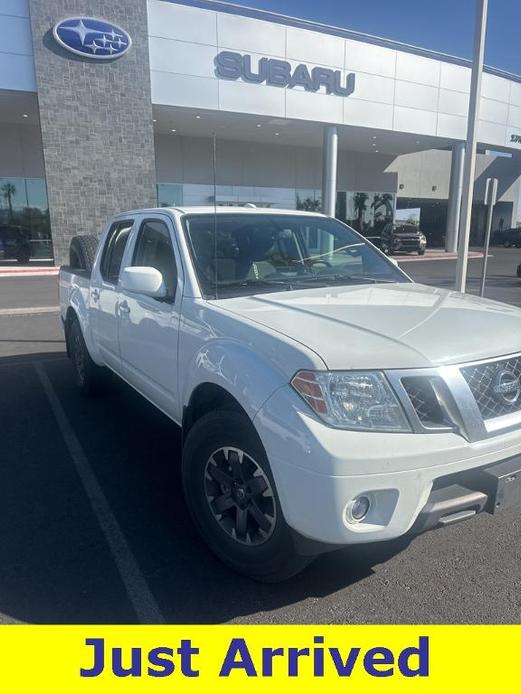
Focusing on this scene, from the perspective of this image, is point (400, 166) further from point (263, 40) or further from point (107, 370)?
point (107, 370)

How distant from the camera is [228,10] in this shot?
19484 mm

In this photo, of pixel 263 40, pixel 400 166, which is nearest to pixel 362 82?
pixel 263 40

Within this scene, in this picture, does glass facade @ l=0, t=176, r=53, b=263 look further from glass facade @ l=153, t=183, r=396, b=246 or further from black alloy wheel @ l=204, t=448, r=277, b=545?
black alloy wheel @ l=204, t=448, r=277, b=545

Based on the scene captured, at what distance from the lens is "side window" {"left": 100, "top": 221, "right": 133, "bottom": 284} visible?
450 centimetres

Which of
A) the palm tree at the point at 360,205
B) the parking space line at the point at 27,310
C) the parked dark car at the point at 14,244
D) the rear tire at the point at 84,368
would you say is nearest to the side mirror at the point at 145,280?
the rear tire at the point at 84,368

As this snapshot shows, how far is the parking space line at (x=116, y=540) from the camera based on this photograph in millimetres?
2508

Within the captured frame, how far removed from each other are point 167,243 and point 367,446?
2.21m

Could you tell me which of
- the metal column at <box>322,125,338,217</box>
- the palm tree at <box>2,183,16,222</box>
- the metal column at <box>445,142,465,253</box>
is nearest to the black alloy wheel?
the metal column at <box>322,125,338,217</box>

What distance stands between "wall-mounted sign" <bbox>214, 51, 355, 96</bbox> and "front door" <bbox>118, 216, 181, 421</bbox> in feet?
61.8

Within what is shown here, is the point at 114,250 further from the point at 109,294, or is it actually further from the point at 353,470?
the point at 353,470

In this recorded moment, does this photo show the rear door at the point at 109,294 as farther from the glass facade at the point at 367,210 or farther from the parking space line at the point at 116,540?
the glass facade at the point at 367,210

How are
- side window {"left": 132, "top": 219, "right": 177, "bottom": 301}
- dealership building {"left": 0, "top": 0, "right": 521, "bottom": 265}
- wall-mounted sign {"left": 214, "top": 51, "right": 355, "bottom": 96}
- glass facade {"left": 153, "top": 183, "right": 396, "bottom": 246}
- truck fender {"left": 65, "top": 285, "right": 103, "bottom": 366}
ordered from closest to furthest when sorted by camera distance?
side window {"left": 132, "top": 219, "right": 177, "bottom": 301}, truck fender {"left": 65, "top": 285, "right": 103, "bottom": 366}, dealership building {"left": 0, "top": 0, "right": 521, "bottom": 265}, wall-mounted sign {"left": 214, "top": 51, "right": 355, "bottom": 96}, glass facade {"left": 153, "top": 183, "right": 396, "bottom": 246}

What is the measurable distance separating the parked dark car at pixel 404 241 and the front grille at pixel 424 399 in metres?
27.9

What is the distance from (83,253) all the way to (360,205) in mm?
30131
